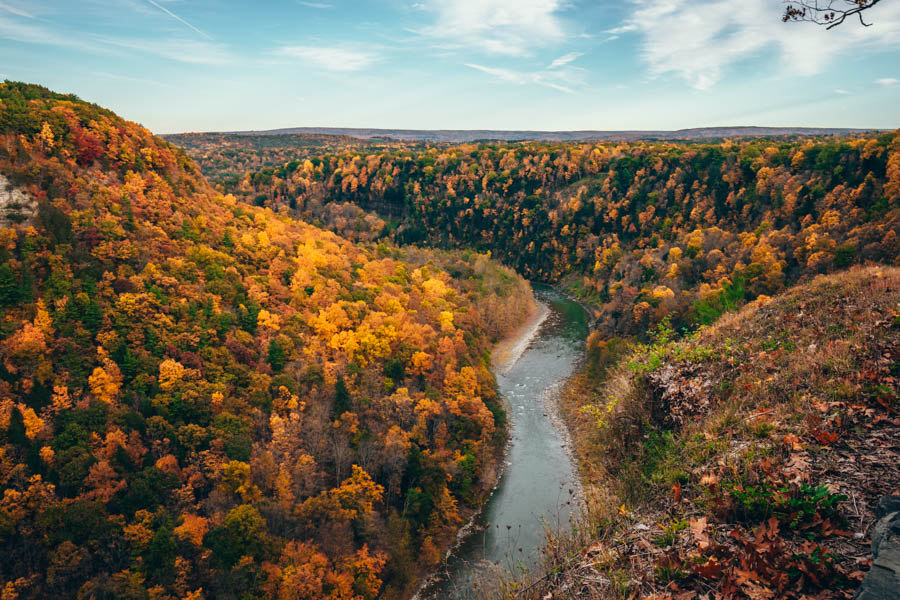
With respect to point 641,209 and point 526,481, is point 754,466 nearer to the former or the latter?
point 526,481

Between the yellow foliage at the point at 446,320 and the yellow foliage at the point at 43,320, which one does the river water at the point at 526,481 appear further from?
the yellow foliage at the point at 43,320

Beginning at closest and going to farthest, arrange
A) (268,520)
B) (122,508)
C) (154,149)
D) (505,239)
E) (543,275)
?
(122,508) → (268,520) → (154,149) → (543,275) → (505,239)

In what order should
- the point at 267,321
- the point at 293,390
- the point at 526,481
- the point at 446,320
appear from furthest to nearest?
the point at 446,320 → the point at 267,321 → the point at 526,481 → the point at 293,390

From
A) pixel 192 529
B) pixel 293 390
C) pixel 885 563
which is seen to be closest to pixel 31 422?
pixel 192 529

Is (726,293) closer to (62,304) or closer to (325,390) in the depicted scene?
(325,390)

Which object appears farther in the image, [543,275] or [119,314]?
[543,275]

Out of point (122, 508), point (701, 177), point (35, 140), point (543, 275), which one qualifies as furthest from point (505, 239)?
point (122, 508)
